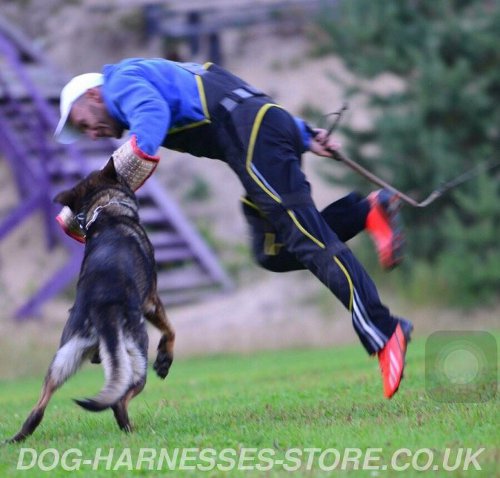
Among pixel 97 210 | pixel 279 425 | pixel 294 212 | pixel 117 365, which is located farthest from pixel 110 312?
pixel 294 212

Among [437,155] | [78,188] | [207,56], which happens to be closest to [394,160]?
[437,155]

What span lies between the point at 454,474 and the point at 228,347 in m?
11.3

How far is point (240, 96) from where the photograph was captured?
230 inches

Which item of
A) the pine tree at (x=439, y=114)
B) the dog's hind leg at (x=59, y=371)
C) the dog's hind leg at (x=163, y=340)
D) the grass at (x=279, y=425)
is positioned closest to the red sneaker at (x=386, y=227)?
the grass at (x=279, y=425)

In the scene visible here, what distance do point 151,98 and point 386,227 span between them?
155 centimetres

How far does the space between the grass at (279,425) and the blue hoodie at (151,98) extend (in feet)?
5.01

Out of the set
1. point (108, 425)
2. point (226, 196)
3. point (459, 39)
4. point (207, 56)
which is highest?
point (108, 425)

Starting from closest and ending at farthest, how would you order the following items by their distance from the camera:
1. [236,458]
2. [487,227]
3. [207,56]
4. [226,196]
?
[236,458], [487,227], [226,196], [207,56]

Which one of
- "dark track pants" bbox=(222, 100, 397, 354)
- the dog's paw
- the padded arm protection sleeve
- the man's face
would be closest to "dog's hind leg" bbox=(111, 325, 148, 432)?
the dog's paw

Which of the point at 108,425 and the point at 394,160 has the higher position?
the point at 108,425

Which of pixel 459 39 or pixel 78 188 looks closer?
pixel 78 188

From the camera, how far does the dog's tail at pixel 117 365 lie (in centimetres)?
511

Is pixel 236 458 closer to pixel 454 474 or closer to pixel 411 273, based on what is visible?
pixel 454 474

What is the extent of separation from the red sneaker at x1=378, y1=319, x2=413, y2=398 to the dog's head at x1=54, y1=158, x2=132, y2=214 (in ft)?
5.43
